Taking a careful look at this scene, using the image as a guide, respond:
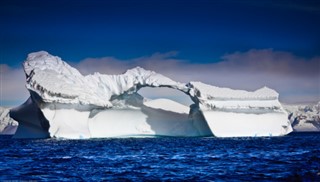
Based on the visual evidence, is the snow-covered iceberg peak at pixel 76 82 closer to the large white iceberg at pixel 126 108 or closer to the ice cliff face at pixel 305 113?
the large white iceberg at pixel 126 108

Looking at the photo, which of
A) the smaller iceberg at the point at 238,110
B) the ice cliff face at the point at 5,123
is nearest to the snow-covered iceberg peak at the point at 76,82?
the smaller iceberg at the point at 238,110

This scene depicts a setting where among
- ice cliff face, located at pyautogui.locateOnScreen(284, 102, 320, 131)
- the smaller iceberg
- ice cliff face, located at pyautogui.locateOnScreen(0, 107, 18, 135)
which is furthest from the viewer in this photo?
ice cliff face, located at pyautogui.locateOnScreen(0, 107, 18, 135)

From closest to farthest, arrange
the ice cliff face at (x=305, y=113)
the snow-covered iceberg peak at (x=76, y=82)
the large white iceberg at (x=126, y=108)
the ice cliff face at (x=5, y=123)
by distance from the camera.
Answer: the snow-covered iceberg peak at (x=76, y=82) < the large white iceberg at (x=126, y=108) < the ice cliff face at (x=305, y=113) < the ice cliff face at (x=5, y=123)

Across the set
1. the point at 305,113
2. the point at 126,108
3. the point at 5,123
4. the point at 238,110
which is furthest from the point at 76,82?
the point at 5,123

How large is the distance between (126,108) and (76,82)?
680cm

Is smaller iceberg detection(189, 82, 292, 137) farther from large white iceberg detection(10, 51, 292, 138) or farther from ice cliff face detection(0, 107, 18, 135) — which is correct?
ice cliff face detection(0, 107, 18, 135)

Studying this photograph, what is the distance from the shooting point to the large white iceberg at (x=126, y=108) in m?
37.6

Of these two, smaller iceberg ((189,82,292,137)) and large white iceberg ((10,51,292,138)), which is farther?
smaller iceberg ((189,82,292,137))

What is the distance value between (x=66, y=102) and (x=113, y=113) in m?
9.05

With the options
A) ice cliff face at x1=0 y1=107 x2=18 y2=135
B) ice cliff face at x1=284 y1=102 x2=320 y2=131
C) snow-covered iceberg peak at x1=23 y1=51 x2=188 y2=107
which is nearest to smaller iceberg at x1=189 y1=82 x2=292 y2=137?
snow-covered iceberg peak at x1=23 y1=51 x2=188 y2=107

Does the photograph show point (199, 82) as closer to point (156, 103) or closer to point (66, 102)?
point (156, 103)

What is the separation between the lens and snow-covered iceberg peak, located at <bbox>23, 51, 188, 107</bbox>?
121ft

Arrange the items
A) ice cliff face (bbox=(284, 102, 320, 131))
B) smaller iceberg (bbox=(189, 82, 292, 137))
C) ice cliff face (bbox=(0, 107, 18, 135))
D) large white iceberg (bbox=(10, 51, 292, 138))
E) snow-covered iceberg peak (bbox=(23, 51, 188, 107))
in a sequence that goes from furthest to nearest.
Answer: ice cliff face (bbox=(0, 107, 18, 135))
ice cliff face (bbox=(284, 102, 320, 131))
smaller iceberg (bbox=(189, 82, 292, 137))
large white iceberg (bbox=(10, 51, 292, 138))
snow-covered iceberg peak (bbox=(23, 51, 188, 107))

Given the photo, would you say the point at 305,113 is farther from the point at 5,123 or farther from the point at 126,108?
the point at 5,123
